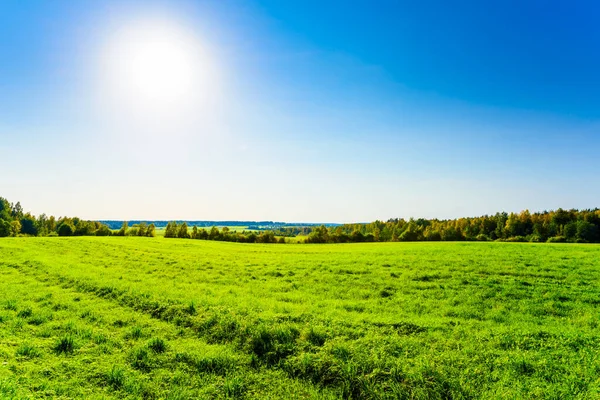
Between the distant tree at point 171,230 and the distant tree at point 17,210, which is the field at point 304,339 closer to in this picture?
the distant tree at point 171,230

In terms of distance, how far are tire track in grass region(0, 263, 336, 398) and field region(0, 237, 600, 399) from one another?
4 centimetres

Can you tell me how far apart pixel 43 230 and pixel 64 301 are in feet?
508

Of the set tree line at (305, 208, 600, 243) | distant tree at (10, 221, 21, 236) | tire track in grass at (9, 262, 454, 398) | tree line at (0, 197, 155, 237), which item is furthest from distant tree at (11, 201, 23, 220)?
tire track in grass at (9, 262, 454, 398)

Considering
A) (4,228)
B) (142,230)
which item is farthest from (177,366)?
(4,228)

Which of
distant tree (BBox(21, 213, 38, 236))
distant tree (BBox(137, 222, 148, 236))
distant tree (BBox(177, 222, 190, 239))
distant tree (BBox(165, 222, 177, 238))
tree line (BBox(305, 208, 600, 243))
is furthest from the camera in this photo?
distant tree (BBox(21, 213, 38, 236))

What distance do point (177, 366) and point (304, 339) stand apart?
3638 mm

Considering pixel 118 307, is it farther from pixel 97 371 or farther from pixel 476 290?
pixel 476 290

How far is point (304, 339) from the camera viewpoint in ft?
30.6

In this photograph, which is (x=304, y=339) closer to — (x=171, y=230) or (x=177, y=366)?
(x=177, y=366)

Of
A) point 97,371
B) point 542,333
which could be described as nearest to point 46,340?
point 97,371

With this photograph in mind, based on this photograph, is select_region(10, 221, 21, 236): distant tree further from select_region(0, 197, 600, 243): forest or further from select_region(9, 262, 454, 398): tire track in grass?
select_region(9, 262, 454, 398): tire track in grass

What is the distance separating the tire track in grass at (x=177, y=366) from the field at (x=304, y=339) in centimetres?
4

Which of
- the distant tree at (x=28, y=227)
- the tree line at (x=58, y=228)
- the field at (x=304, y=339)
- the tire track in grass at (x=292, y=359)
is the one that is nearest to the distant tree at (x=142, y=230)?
the tree line at (x=58, y=228)

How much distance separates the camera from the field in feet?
22.7
